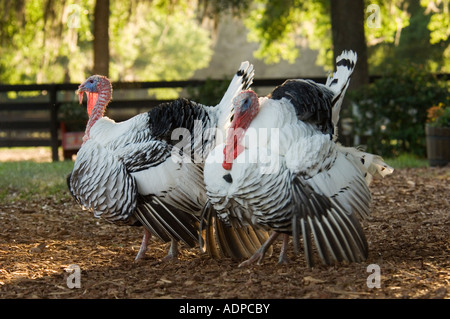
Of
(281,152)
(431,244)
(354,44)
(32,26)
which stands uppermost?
(32,26)

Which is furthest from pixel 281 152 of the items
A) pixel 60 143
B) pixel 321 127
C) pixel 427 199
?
pixel 60 143

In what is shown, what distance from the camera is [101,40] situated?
11484mm

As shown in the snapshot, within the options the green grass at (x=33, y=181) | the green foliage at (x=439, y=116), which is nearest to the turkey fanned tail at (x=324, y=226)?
the green grass at (x=33, y=181)

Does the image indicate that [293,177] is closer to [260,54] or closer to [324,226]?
[324,226]

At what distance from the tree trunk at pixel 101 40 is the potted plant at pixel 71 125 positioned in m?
1.35

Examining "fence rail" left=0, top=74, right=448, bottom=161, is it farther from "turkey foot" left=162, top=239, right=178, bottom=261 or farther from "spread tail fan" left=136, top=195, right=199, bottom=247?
"spread tail fan" left=136, top=195, right=199, bottom=247

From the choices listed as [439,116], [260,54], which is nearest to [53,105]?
[439,116]

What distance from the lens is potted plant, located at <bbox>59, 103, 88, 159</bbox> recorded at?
40.3 feet

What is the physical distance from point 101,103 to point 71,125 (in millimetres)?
7969

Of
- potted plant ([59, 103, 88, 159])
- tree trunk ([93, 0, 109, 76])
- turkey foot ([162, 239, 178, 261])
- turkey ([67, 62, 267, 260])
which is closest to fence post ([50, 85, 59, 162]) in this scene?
potted plant ([59, 103, 88, 159])

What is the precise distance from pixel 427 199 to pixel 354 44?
171 inches

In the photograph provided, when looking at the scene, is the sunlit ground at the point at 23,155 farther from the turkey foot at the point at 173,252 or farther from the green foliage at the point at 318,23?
the turkey foot at the point at 173,252
